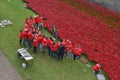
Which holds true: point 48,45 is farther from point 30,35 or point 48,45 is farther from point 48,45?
point 30,35

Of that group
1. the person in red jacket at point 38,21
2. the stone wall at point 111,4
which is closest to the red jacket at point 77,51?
the person in red jacket at point 38,21

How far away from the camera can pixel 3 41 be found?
2781cm

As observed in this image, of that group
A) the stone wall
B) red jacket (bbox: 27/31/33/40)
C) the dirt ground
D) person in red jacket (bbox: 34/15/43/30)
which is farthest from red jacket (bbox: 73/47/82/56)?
the stone wall

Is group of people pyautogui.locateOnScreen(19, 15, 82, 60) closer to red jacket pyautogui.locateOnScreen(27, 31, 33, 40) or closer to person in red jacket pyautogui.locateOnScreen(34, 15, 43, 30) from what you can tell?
red jacket pyautogui.locateOnScreen(27, 31, 33, 40)

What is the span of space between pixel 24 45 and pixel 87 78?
21.8 ft

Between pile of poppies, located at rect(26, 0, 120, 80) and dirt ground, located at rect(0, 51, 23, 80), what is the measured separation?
6617 mm

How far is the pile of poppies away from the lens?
2581cm

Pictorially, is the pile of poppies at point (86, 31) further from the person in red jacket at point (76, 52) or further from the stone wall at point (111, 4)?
the stone wall at point (111, 4)

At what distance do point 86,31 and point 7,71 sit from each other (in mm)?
10749

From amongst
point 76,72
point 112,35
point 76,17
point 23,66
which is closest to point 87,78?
point 76,72

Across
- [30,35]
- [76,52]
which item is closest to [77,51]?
[76,52]

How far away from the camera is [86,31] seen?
1221 inches

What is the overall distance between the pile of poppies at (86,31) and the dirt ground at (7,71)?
21.7ft

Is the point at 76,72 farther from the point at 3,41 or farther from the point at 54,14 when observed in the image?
the point at 54,14
